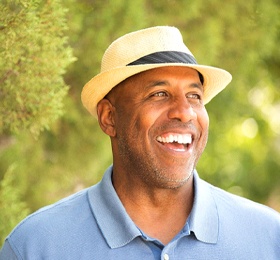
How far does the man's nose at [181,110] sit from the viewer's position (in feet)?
11.1

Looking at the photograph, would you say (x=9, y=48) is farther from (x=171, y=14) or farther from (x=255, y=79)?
(x=255, y=79)

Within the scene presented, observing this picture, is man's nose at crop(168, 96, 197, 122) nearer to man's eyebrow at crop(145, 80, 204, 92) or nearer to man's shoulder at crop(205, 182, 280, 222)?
man's eyebrow at crop(145, 80, 204, 92)

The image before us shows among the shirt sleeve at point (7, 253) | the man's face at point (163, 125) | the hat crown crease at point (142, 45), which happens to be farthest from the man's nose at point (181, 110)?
the shirt sleeve at point (7, 253)

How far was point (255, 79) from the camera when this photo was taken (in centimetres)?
758

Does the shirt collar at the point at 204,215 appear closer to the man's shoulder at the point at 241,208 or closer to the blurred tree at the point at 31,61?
the man's shoulder at the point at 241,208

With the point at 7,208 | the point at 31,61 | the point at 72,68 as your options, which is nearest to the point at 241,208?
the point at 31,61

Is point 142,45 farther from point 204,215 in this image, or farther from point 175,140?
point 204,215

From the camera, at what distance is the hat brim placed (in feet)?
11.4

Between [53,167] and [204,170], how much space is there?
4219mm

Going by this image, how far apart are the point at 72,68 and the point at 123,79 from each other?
6.41 ft

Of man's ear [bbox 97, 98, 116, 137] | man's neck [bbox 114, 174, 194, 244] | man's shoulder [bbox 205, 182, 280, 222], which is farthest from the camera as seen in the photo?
man's ear [bbox 97, 98, 116, 137]

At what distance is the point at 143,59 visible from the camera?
11.5 ft

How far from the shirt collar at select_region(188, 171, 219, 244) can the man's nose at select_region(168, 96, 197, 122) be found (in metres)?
0.33

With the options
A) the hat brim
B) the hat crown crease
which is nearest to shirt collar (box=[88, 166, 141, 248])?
the hat brim
